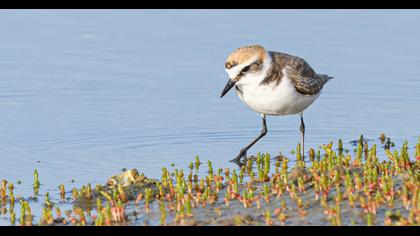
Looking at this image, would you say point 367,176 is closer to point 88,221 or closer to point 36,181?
point 88,221

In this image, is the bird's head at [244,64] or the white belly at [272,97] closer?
the bird's head at [244,64]

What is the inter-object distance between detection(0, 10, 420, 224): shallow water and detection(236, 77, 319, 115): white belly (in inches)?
39.7

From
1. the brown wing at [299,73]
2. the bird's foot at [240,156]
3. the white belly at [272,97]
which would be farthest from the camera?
the bird's foot at [240,156]

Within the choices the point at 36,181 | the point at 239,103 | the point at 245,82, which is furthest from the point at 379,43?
the point at 36,181

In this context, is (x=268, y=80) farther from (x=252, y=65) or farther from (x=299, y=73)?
(x=299, y=73)

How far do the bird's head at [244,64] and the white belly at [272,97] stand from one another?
7.7 inches

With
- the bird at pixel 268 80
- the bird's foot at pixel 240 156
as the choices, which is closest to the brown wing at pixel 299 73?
the bird at pixel 268 80

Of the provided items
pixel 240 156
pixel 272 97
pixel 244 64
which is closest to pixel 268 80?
pixel 272 97

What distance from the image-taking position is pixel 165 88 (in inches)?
678

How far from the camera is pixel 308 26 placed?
2014 centimetres

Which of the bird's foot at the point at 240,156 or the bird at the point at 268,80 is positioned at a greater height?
the bird at the point at 268,80

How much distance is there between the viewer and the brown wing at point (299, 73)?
42.9 feet

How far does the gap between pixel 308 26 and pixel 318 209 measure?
437 inches

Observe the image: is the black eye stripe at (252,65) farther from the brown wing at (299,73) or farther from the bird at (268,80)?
the brown wing at (299,73)
